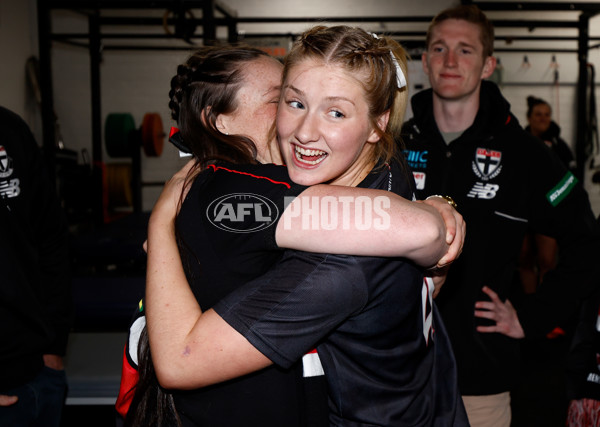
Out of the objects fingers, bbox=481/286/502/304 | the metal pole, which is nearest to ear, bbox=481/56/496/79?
fingers, bbox=481/286/502/304

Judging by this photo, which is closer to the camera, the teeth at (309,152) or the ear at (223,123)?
the teeth at (309,152)

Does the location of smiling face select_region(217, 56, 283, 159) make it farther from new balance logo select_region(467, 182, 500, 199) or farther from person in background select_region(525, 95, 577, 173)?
person in background select_region(525, 95, 577, 173)

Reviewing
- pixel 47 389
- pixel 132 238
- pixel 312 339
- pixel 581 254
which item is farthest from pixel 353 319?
pixel 132 238

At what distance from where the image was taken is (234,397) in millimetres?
945

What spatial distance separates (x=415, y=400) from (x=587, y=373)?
1144mm

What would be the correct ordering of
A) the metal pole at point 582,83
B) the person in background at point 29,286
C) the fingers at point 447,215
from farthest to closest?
the metal pole at point 582,83
the person in background at point 29,286
the fingers at point 447,215

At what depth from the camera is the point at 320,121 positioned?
3.34ft

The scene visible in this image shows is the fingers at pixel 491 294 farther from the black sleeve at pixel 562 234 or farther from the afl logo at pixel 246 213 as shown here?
the afl logo at pixel 246 213

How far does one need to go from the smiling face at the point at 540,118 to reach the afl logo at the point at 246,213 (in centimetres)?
552

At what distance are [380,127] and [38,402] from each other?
1.32m

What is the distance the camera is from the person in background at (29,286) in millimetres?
1482

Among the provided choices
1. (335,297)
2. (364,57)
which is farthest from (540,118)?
(335,297)

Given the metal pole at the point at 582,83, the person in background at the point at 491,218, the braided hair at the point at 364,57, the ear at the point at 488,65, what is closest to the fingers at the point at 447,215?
the braided hair at the point at 364,57

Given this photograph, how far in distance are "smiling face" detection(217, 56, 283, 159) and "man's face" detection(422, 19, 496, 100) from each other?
99 cm
